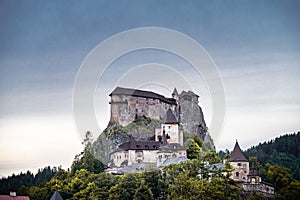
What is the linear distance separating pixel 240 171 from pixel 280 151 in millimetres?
29867

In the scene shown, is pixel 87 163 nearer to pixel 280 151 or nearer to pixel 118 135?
pixel 118 135

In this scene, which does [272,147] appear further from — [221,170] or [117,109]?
[221,170]

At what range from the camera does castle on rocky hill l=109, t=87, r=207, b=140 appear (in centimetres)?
7075

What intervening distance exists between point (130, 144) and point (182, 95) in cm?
1749

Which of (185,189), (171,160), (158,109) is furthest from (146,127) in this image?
(185,189)

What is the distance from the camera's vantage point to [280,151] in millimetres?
73938

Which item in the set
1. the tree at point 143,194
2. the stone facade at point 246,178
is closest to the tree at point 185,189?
the tree at point 143,194

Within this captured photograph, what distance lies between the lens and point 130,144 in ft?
202

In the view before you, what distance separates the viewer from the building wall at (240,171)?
45312mm

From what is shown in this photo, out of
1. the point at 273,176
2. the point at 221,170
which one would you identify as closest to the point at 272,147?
the point at 273,176

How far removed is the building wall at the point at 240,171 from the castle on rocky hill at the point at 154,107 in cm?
2576

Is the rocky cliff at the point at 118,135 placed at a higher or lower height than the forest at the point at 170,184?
higher

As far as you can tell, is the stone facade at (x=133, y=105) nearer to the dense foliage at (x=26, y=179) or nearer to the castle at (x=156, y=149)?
the castle at (x=156, y=149)

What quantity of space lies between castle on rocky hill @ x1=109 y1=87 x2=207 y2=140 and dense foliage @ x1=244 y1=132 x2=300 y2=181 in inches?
296
